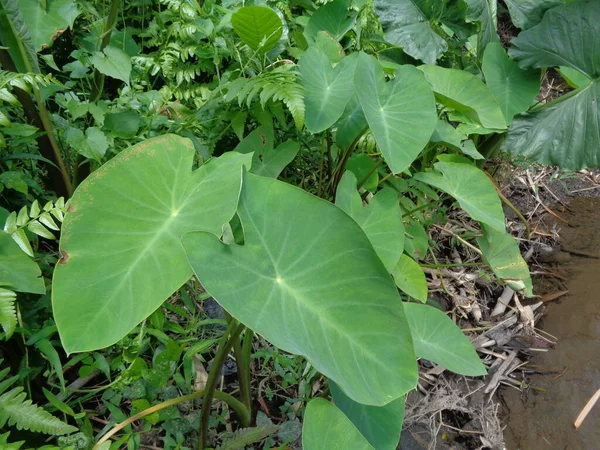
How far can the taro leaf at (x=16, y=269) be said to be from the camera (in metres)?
0.87

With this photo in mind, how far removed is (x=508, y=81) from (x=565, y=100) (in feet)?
0.78

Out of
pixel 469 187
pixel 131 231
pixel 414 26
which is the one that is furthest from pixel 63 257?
pixel 414 26

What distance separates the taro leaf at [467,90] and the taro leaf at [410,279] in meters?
0.54

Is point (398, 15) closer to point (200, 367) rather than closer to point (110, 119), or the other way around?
point (110, 119)

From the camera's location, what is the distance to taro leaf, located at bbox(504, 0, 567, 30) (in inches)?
70.9

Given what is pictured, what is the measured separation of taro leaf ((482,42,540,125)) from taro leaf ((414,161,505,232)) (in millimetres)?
485

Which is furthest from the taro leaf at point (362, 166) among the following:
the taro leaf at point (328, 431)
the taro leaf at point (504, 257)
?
the taro leaf at point (328, 431)

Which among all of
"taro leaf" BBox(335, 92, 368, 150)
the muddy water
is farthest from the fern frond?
the muddy water

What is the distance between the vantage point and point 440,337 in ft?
3.68

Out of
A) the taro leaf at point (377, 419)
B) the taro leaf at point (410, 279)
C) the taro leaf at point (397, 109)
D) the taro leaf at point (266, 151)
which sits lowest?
the taro leaf at point (410, 279)

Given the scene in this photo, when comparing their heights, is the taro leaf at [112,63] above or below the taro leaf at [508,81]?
above

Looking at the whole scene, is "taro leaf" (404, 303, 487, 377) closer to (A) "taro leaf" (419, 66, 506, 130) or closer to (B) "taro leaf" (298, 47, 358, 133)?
(B) "taro leaf" (298, 47, 358, 133)

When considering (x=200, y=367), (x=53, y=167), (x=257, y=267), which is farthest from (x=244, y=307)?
(x=53, y=167)

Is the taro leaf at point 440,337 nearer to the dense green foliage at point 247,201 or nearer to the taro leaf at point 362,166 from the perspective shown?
the dense green foliage at point 247,201
